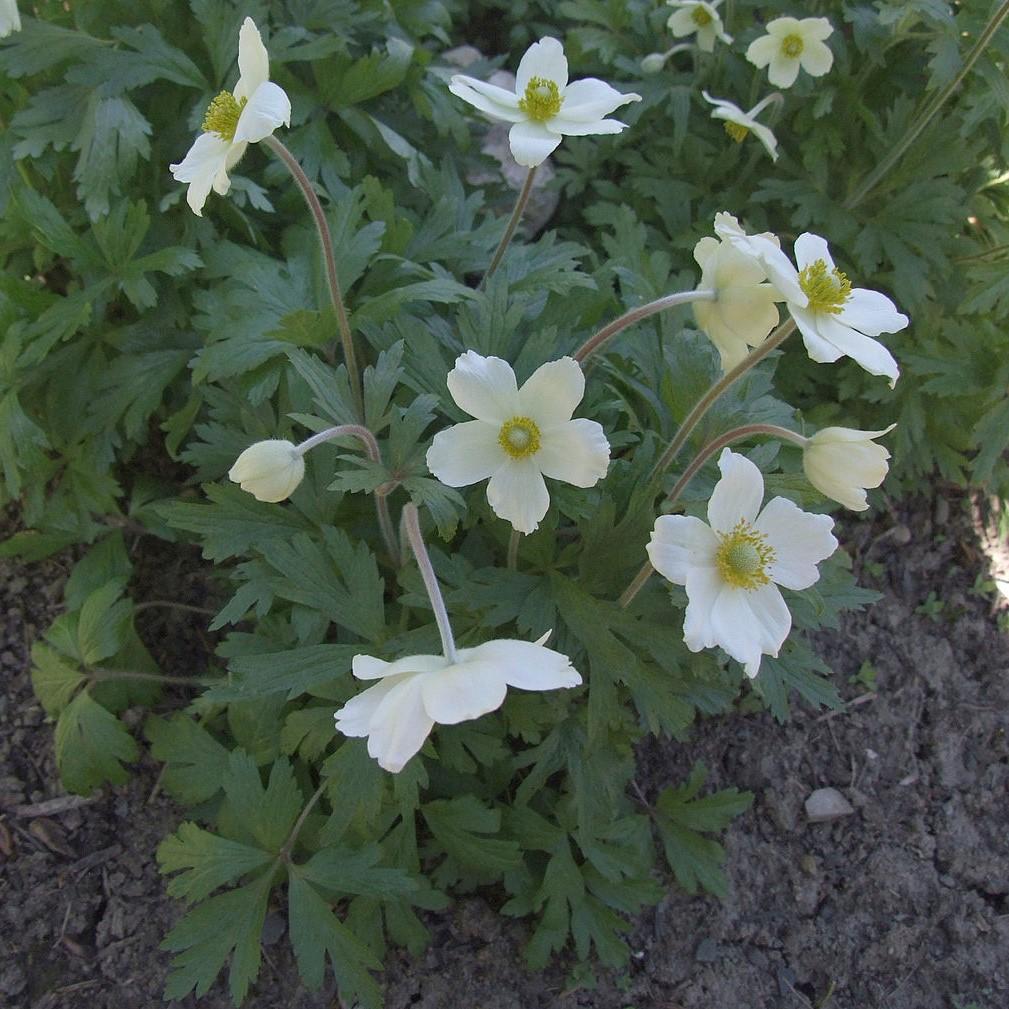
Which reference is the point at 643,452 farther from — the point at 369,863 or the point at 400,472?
the point at 369,863

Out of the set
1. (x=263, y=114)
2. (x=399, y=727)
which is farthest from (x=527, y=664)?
(x=263, y=114)

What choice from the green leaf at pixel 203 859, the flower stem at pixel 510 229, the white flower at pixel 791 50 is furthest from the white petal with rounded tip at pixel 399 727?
the white flower at pixel 791 50

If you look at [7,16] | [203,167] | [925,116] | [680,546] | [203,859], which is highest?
[7,16]

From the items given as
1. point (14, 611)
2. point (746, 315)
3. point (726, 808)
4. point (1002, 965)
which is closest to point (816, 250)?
point (746, 315)

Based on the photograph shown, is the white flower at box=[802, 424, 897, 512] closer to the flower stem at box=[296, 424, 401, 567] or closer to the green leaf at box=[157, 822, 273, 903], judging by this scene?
the flower stem at box=[296, 424, 401, 567]

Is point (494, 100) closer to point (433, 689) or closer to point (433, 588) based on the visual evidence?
point (433, 588)

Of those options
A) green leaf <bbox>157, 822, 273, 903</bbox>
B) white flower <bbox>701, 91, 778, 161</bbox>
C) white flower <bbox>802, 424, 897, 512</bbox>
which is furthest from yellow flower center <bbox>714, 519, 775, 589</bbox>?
white flower <bbox>701, 91, 778, 161</bbox>

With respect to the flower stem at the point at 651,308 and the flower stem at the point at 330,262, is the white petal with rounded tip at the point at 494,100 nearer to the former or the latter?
the flower stem at the point at 330,262
